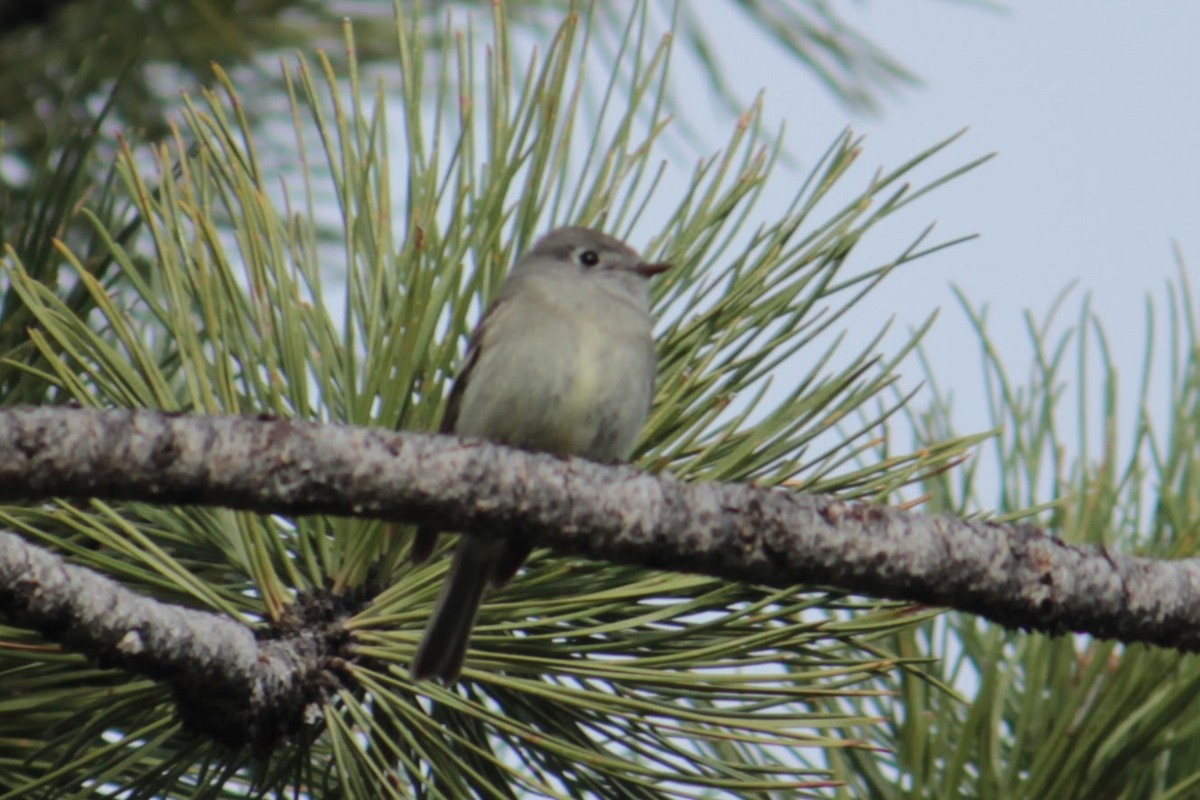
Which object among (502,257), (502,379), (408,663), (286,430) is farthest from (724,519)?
(502,379)

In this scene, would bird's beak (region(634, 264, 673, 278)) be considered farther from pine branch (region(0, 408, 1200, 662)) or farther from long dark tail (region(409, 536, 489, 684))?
pine branch (region(0, 408, 1200, 662))

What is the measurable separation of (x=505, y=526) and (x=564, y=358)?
1244 mm

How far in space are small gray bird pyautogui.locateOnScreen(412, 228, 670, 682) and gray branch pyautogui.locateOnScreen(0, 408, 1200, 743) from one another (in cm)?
81

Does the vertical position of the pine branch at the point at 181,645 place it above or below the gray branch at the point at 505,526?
below

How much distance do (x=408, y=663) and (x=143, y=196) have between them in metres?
0.71

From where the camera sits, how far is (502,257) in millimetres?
2656

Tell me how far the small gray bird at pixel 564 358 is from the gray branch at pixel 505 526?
31.9 inches

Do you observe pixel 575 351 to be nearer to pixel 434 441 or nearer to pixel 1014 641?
pixel 1014 641

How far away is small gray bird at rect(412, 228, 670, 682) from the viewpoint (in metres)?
2.78

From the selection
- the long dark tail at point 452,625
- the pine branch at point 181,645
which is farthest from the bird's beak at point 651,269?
the pine branch at point 181,645

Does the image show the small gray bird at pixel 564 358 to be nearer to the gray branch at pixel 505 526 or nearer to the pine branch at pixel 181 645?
the pine branch at pixel 181 645

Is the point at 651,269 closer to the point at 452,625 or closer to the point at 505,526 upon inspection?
the point at 452,625

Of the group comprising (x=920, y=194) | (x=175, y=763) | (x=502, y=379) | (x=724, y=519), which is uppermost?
(x=920, y=194)

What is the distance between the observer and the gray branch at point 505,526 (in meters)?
1.58
